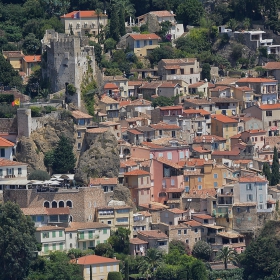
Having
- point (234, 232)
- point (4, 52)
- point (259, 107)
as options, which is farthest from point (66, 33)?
point (234, 232)

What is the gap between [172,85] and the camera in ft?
451

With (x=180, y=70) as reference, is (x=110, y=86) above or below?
below

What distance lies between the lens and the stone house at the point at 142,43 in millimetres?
142875

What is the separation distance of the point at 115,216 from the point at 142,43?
2589 centimetres

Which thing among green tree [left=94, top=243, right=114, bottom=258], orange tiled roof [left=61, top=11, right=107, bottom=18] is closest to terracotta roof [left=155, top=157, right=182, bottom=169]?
Result: green tree [left=94, top=243, right=114, bottom=258]

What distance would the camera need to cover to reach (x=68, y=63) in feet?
426

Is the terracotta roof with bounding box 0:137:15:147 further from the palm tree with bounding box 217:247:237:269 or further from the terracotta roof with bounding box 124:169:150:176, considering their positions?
the palm tree with bounding box 217:247:237:269

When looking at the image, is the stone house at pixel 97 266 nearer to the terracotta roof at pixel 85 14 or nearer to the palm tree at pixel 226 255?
the palm tree at pixel 226 255

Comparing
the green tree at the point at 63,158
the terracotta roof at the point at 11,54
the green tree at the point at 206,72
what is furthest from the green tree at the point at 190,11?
the green tree at the point at 63,158

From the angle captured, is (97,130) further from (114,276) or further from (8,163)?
(114,276)

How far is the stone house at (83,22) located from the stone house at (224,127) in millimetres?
14060

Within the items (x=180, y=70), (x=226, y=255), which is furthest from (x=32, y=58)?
(x=226, y=255)

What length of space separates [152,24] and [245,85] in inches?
398

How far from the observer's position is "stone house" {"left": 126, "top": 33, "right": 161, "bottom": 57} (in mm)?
142875
